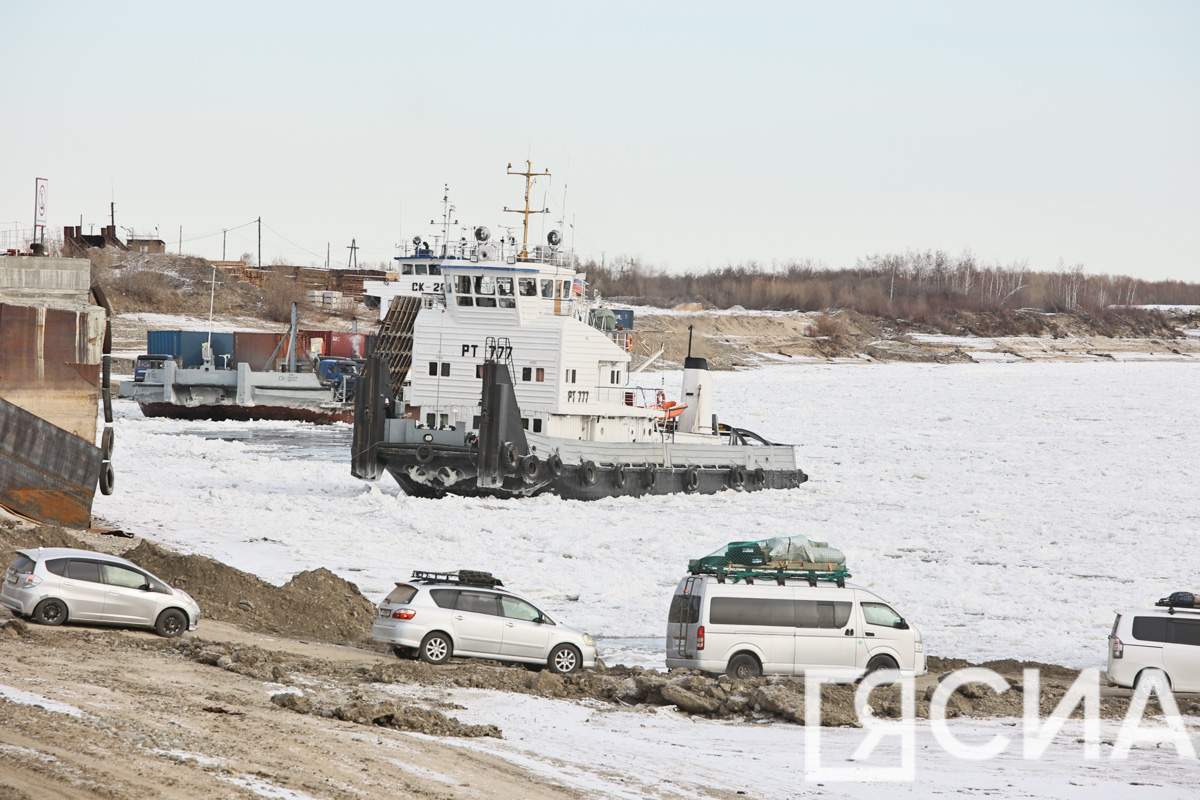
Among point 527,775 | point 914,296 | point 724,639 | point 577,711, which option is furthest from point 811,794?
point 914,296

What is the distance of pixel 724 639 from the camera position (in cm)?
1343

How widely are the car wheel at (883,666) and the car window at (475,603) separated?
452cm

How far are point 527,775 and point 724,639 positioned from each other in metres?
4.74

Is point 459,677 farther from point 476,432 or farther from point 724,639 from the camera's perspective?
point 476,432

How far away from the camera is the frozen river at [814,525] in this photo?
19828 mm

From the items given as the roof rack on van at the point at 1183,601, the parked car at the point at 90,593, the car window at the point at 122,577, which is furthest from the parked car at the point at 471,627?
the roof rack on van at the point at 1183,601

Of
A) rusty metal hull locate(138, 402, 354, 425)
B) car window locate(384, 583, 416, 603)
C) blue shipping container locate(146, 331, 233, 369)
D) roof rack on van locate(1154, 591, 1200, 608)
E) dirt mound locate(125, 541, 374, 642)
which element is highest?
blue shipping container locate(146, 331, 233, 369)

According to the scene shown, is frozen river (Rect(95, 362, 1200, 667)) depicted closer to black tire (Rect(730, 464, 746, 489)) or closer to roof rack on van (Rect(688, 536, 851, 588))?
black tire (Rect(730, 464, 746, 489))

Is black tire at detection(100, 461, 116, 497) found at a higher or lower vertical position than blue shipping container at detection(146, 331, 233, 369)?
lower

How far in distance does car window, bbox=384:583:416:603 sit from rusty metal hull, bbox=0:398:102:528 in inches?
381

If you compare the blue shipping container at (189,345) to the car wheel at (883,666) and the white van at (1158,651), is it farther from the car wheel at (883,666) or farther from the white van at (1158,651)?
the white van at (1158,651)

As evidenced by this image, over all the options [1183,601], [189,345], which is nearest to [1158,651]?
[1183,601]

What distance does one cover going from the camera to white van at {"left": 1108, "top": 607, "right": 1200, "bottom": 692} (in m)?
13.4

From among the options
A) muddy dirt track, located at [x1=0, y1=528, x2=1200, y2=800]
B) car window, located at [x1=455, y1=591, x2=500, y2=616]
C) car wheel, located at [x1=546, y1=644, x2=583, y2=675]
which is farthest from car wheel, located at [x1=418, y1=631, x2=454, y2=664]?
car wheel, located at [x1=546, y1=644, x2=583, y2=675]
